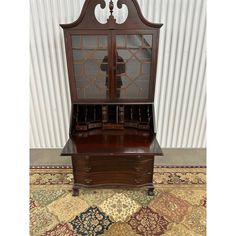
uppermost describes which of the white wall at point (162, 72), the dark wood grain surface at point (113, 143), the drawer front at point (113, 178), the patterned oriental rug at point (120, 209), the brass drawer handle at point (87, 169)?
the white wall at point (162, 72)

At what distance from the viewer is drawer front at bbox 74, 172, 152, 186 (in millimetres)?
1943

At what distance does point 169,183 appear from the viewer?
2156 millimetres

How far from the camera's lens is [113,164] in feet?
6.21

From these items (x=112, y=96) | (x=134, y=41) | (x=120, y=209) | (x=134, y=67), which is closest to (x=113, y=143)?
(x=112, y=96)

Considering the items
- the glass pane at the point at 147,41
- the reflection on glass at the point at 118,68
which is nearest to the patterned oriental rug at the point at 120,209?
the reflection on glass at the point at 118,68

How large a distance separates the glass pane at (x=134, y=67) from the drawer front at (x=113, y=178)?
736 millimetres

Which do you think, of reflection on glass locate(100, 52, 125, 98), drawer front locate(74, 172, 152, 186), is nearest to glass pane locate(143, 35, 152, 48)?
reflection on glass locate(100, 52, 125, 98)

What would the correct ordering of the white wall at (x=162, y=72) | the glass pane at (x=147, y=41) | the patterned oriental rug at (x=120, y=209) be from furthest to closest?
the white wall at (x=162, y=72) < the glass pane at (x=147, y=41) < the patterned oriental rug at (x=120, y=209)

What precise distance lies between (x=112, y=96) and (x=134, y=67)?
0.34 m

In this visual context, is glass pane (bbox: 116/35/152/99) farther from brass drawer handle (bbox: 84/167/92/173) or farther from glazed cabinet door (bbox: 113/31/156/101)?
brass drawer handle (bbox: 84/167/92/173)

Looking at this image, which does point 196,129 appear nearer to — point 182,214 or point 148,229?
point 182,214

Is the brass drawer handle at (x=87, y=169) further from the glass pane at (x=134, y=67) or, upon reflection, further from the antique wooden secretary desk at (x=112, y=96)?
the glass pane at (x=134, y=67)

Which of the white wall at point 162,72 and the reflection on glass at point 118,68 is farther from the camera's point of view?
the white wall at point 162,72

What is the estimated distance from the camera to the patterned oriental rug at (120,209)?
5.57ft
